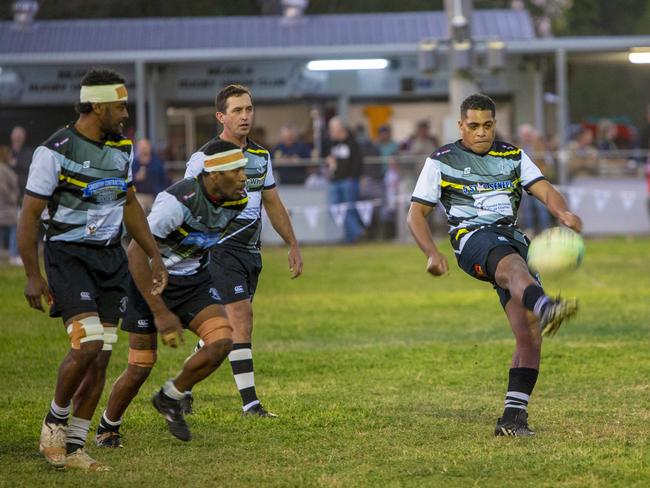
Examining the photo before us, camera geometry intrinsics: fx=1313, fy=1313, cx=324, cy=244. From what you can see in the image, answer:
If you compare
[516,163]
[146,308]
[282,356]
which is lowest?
[282,356]

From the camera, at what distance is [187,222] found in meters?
7.41

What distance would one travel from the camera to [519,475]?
679cm

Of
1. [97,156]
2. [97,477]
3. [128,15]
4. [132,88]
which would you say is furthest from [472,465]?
[128,15]

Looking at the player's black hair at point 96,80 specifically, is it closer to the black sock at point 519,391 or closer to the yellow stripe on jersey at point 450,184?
the yellow stripe on jersey at point 450,184

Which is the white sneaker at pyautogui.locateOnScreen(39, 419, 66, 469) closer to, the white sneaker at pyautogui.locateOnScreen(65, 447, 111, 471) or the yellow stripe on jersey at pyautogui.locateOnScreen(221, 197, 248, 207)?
the white sneaker at pyautogui.locateOnScreen(65, 447, 111, 471)

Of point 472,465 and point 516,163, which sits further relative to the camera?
point 516,163

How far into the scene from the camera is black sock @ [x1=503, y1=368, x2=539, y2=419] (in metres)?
8.02

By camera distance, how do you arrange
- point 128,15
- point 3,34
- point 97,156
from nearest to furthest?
1. point 97,156
2. point 3,34
3. point 128,15

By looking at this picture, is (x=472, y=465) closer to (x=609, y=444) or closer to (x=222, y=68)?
(x=609, y=444)

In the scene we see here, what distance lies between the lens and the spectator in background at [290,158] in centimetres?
2723

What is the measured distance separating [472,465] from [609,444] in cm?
101

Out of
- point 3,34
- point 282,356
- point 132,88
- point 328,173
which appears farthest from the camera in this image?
point 3,34

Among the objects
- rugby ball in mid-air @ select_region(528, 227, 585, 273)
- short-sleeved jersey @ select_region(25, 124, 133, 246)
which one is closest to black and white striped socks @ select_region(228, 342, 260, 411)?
short-sleeved jersey @ select_region(25, 124, 133, 246)

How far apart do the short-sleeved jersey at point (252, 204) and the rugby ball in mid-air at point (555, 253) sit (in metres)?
2.11
